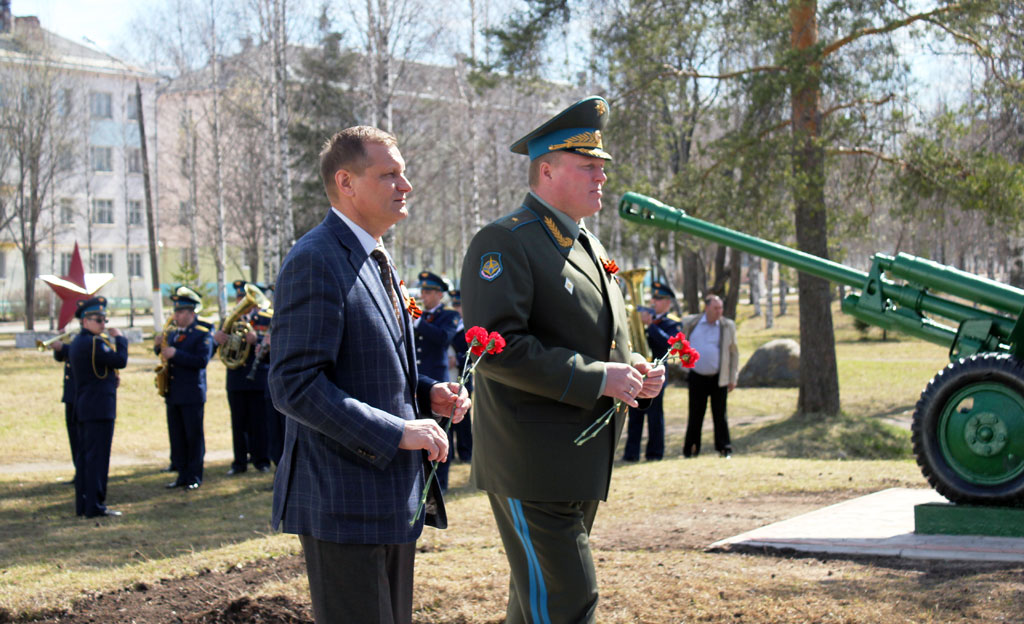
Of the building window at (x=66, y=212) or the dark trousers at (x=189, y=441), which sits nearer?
the dark trousers at (x=189, y=441)

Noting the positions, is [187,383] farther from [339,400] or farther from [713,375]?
[339,400]

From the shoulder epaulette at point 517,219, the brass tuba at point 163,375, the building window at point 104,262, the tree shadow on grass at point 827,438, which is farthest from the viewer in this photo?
the building window at point 104,262

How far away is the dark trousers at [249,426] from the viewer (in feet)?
38.3

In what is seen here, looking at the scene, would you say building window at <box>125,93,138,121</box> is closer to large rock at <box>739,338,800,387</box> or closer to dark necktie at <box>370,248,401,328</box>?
large rock at <box>739,338,800,387</box>

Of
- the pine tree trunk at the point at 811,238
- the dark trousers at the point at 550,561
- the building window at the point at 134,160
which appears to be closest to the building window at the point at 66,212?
the building window at the point at 134,160

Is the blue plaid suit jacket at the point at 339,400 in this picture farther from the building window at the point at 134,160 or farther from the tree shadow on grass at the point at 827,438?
the building window at the point at 134,160

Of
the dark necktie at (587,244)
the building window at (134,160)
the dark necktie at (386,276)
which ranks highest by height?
the building window at (134,160)

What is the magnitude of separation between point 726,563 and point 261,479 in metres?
6.91

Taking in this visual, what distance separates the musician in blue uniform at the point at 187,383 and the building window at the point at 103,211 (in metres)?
39.9

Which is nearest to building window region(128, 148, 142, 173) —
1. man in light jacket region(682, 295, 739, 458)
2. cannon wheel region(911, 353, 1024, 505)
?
man in light jacket region(682, 295, 739, 458)

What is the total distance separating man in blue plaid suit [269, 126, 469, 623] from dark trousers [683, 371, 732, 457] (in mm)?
9613

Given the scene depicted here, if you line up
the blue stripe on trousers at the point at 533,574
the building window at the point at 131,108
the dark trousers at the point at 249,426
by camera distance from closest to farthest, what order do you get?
the blue stripe on trousers at the point at 533,574, the dark trousers at the point at 249,426, the building window at the point at 131,108

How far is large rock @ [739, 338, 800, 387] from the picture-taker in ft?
69.2

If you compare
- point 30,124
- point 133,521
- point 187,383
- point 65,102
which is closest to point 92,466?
point 133,521
